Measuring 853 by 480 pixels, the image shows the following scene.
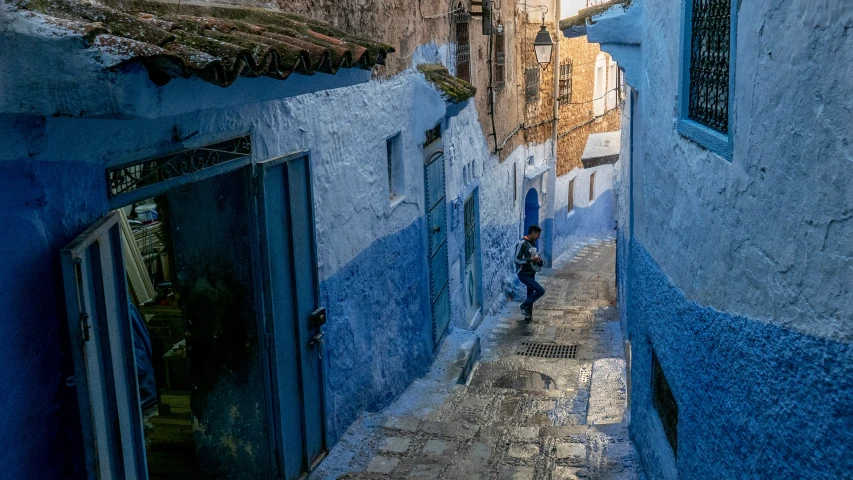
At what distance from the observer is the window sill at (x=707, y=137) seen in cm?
377

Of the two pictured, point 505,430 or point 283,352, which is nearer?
point 283,352

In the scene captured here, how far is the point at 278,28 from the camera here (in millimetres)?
4500

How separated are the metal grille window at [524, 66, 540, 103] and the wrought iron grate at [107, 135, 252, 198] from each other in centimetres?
1195

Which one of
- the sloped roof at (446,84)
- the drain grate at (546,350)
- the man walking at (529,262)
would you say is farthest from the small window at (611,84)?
the sloped roof at (446,84)

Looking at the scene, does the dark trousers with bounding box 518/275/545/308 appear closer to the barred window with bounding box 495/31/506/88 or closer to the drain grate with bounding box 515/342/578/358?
the drain grate with bounding box 515/342/578/358

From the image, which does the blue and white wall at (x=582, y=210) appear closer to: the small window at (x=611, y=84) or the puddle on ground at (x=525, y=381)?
the small window at (x=611, y=84)

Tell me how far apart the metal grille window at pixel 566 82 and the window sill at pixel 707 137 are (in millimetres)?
14189

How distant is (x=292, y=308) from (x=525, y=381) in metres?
4.86

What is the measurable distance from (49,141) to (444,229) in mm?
6618

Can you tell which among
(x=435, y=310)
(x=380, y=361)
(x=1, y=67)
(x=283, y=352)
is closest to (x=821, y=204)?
(x=1, y=67)

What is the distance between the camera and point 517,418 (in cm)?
A: 769

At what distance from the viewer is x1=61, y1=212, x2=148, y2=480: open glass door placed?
3092mm

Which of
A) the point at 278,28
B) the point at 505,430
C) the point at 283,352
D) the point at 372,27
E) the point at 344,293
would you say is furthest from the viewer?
the point at 372,27

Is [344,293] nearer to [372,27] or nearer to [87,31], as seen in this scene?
[372,27]
